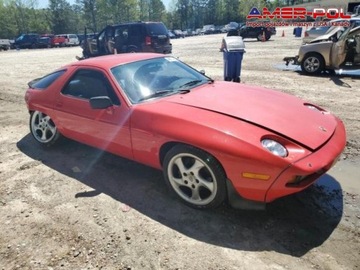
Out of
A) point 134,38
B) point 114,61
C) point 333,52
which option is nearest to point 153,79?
point 114,61

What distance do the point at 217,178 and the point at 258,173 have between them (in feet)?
1.32

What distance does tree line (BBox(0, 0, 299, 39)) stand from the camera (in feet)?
217

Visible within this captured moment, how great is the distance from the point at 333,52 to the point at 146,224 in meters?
8.83

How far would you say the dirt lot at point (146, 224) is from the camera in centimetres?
249

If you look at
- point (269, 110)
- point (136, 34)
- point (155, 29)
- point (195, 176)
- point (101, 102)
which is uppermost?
point (155, 29)

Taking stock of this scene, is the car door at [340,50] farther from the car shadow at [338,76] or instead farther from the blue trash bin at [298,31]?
the blue trash bin at [298,31]

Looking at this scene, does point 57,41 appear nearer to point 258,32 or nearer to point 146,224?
point 258,32

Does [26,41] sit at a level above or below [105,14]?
below

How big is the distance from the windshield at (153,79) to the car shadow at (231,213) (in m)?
1.00

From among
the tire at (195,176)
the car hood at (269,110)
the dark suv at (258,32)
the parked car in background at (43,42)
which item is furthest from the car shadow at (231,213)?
the parked car in background at (43,42)

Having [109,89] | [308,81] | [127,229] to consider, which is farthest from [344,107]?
[127,229]

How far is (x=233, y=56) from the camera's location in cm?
864

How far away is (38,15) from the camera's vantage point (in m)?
69.3

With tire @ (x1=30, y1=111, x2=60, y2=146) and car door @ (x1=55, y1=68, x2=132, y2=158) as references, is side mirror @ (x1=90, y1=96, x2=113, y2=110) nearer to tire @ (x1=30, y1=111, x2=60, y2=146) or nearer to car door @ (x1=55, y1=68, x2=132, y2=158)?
car door @ (x1=55, y1=68, x2=132, y2=158)
